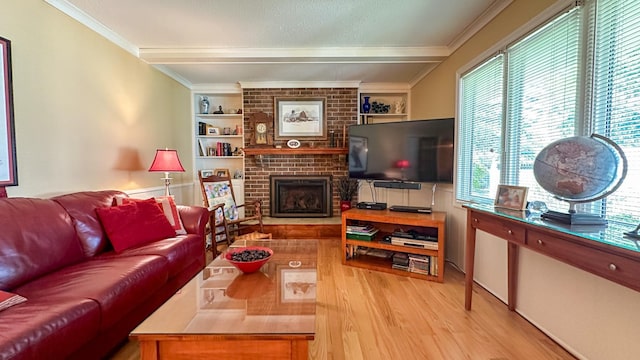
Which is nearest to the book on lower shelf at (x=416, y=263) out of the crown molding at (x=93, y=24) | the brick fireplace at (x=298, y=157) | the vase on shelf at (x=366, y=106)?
the brick fireplace at (x=298, y=157)

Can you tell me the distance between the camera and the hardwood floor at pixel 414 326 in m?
1.59

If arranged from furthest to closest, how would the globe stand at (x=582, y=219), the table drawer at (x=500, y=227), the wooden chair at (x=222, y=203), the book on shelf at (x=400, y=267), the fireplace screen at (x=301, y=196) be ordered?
1. the fireplace screen at (x=301, y=196)
2. the wooden chair at (x=222, y=203)
3. the book on shelf at (x=400, y=267)
4. the table drawer at (x=500, y=227)
5. the globe stand at (x=582, y=219)

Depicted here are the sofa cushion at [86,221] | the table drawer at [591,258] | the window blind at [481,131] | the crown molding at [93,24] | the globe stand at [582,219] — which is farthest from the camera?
the window blind at [481,131]

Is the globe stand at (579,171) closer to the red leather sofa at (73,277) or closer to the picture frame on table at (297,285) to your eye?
the picture frame on table at (297,285)

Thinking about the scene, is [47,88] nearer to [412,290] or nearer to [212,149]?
[212,149]

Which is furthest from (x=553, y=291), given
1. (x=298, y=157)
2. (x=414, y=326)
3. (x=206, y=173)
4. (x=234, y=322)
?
(x=206, y=173)

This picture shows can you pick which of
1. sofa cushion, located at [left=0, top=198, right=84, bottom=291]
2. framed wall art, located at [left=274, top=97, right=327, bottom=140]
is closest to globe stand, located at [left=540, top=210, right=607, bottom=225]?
sofa cushion, located at [left=0, top=198, right=84, bottom=291]

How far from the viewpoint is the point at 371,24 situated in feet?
8.47

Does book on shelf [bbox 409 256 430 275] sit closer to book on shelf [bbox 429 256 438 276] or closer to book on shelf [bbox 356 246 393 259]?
book on shelf [bbox 429 256 438 276]

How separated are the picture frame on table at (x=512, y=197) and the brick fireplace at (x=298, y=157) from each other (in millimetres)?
2641

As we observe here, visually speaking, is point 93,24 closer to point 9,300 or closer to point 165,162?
point 165,162

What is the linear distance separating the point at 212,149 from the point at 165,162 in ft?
5.40

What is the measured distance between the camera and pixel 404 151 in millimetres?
3139

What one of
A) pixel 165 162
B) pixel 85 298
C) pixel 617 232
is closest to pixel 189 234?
pixel 165 162
